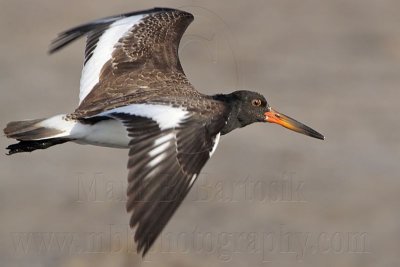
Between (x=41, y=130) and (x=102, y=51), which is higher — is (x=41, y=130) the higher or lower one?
the lower one

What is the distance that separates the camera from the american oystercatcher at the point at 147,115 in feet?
38.4

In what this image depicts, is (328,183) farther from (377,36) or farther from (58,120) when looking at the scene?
(58,120)

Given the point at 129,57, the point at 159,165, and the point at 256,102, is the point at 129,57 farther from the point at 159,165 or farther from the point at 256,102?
the point at 159,165

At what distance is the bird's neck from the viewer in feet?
44.3

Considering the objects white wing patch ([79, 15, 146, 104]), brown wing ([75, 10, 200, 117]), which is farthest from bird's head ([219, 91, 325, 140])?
white wing patch ([79, 15, 146, 104])

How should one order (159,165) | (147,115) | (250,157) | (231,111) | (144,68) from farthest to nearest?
(250,157) → (144,68) → (231,111) → (147,115) → (159,165)

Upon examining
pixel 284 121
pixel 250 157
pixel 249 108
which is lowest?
A: pixel 250 157

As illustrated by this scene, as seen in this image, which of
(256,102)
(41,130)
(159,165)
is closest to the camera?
(159,165)

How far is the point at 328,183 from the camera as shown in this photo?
21.8 m

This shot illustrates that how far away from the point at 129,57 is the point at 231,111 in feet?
5.14

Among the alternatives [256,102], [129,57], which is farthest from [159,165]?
[129,57]

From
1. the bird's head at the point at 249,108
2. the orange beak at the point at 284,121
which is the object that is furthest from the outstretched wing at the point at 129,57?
the orange beak at the point at 284,121

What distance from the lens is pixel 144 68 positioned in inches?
564

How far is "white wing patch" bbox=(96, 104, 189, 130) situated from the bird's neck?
1.01m
